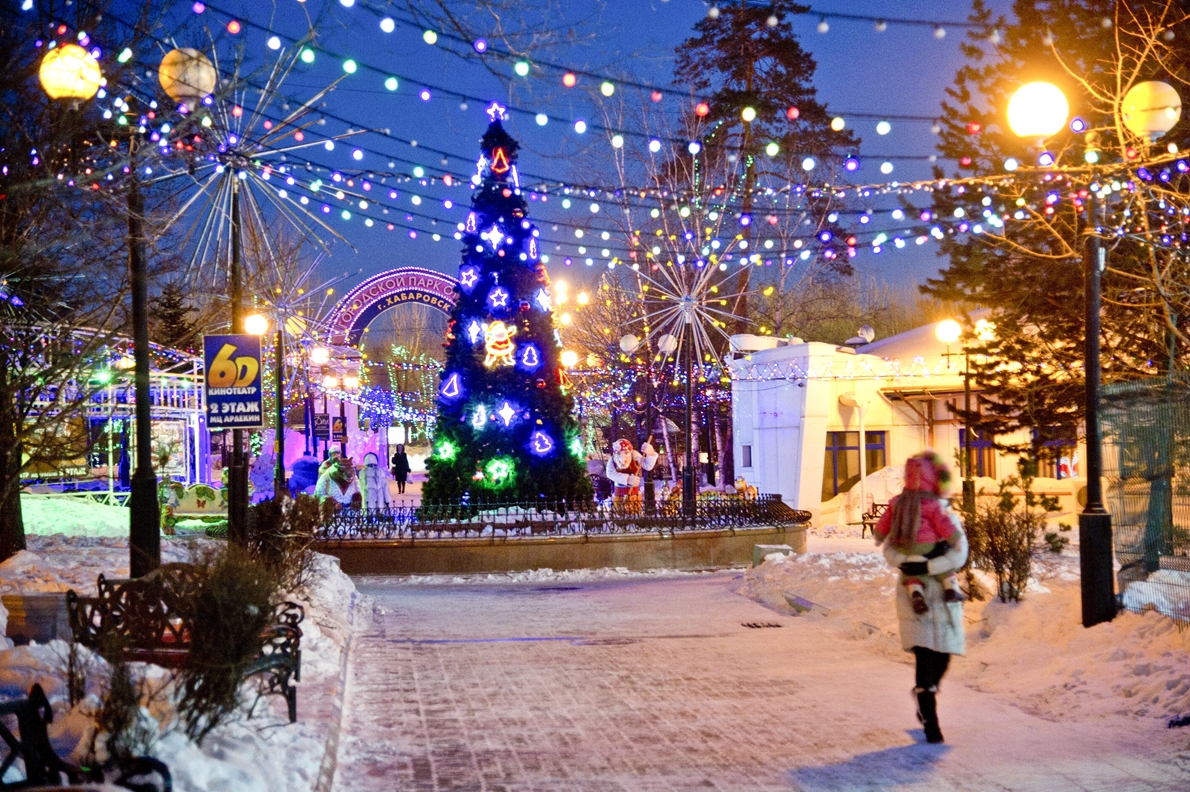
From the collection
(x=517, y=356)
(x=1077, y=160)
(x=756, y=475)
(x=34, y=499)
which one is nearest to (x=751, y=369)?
(x=756, y=475)

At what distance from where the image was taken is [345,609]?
552 inches

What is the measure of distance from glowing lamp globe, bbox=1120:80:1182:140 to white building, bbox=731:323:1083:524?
843 inches

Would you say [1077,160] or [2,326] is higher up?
[1077,160]

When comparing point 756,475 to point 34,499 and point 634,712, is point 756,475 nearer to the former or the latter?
point 34,499

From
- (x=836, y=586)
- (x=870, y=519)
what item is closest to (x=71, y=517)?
(x=836, y=586)

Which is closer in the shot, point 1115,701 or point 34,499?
point 1115,701

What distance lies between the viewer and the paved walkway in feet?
21.8

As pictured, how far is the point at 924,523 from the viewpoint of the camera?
305 inches

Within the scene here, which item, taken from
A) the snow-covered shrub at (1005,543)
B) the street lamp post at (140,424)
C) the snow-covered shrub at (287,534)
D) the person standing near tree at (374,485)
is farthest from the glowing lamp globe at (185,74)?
the person standing near tree at (374,485)

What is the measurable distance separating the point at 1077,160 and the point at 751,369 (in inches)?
606

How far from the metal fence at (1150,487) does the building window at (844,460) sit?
74.0 ft

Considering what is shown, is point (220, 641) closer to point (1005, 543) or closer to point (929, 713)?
point (929, 713)

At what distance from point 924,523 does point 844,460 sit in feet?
89.2

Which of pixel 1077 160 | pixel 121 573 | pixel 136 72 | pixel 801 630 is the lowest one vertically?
pixel 801 630
